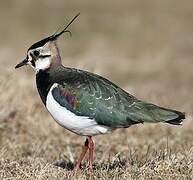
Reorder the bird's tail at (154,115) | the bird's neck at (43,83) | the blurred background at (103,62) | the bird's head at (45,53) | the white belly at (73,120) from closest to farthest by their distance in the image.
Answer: the white belly at (73,120) < the bird's tail at (154,115) < the bird's neck at (43,83) < the bird's head at (45,53) < the blurred background at (103,62)

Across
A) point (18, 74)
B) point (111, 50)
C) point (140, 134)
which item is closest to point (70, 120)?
point (140, 134)

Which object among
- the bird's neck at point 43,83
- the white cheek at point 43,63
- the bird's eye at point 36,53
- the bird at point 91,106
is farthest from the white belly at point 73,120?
the bird's eye at point 36,53

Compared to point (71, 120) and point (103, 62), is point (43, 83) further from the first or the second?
point (103, 62)

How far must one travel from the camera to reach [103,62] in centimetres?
1656

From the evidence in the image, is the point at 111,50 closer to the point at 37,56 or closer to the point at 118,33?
the point at 118,33

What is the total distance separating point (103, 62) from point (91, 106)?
418 inches

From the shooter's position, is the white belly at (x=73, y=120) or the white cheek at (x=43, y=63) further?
the white cheek at (x=43, y=63)

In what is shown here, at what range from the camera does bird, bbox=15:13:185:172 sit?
5.93 meters

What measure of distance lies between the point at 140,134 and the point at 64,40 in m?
11.2

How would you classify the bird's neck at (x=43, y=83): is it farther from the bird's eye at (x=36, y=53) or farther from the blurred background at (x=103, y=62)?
the blurred background at (x=103, y=62)

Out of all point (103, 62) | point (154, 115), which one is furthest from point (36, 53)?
point (103, 62)


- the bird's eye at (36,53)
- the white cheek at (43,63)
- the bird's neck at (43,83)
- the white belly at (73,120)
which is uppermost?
the bird's eye at (36,53)

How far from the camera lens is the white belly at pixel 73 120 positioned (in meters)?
5.90

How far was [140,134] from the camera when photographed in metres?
9.11
